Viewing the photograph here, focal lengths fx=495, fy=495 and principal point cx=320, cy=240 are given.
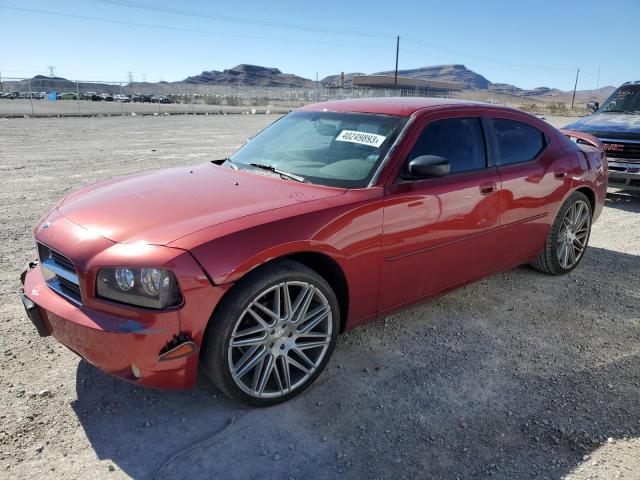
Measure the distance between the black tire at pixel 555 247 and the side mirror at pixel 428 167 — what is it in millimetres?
1916

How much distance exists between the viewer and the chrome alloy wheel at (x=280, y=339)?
2.63 m

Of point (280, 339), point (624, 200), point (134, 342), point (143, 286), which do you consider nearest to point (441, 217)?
point (280, 339)

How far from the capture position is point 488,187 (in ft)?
12.2

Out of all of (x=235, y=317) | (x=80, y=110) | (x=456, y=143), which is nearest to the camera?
(x=235, y=317)

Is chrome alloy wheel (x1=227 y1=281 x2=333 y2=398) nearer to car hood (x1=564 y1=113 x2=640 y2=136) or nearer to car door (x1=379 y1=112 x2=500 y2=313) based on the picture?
car door (x1=379 y1=112 x2=500 y2=313)

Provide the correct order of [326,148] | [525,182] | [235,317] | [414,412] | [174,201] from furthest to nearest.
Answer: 1. [525,182]
2. [326,148]
3. [174,201]
4. [414,412]
5. [235,317]

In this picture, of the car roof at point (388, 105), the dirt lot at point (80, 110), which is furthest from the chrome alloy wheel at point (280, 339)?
the dirt lot at point (80, 110)

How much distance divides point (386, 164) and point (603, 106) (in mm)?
8273

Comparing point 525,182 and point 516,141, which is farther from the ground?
point 516,141

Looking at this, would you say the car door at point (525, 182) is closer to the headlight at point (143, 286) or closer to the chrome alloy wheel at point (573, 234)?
the chrome alloy wheel at point (573, 234)

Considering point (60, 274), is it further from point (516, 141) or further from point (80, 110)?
point (80, 110)

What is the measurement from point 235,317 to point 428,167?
153 centimetres

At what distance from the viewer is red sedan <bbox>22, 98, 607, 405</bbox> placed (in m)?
2.37

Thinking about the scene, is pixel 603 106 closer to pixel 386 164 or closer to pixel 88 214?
pixel 386 164
